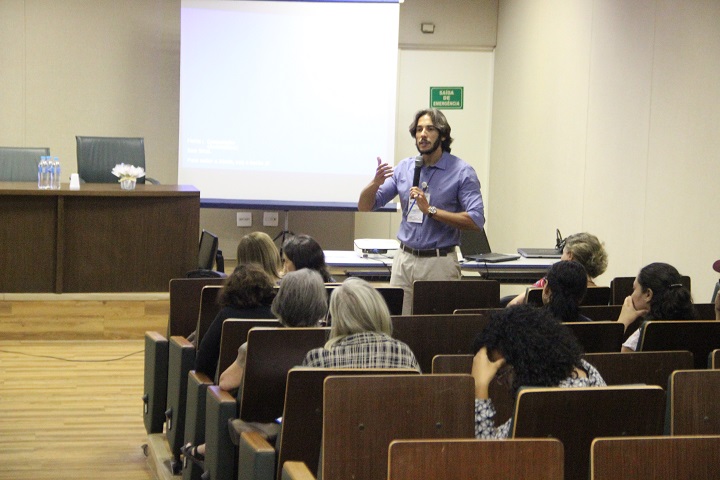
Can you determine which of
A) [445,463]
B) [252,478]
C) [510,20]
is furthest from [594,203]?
[445,463]

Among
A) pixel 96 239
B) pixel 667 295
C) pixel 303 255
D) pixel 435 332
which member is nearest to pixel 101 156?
pixel 96 239

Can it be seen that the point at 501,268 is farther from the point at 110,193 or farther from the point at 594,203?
the point at 110,193

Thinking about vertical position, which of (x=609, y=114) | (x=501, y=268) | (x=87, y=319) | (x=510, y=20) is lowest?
(x=87, y=319)

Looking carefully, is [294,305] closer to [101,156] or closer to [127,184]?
[127,184]

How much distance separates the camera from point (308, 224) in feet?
32.3

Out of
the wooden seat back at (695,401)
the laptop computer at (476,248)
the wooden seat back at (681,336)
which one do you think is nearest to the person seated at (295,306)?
the wooden seat back at (681,336)

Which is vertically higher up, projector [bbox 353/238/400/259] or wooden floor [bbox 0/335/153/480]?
projector [bbox 353/238/400/259]

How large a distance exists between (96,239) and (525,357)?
169 inches

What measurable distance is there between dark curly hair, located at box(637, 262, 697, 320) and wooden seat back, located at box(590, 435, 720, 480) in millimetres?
1879

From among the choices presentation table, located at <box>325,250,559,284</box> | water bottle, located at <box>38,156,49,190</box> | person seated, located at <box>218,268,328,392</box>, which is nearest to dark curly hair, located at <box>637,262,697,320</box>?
person seated, located at <box>218,268,328,392</box>

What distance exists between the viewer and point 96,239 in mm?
6234

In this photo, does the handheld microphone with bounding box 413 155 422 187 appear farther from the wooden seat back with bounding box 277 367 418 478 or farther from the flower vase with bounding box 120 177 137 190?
the wooden seat back with bounding box 277 367 418 478

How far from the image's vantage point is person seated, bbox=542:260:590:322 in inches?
142

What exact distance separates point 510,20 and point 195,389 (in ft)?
22.3
